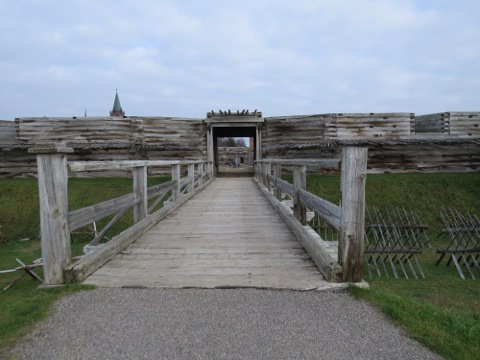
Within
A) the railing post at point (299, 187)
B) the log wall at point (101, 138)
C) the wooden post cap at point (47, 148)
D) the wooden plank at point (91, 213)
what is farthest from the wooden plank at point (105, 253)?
the log wall at point (101, 138)

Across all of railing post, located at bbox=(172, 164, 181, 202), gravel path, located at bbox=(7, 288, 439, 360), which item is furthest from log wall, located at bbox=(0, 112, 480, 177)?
gravel path, located at bbox=(7, 288, 439, 360)

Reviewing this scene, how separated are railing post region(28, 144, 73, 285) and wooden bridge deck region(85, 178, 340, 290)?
34 centimetres

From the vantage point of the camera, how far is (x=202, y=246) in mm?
4555

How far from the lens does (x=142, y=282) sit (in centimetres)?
319

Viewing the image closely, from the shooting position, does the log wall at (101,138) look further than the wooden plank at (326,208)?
Yes

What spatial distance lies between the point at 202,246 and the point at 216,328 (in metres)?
2.28

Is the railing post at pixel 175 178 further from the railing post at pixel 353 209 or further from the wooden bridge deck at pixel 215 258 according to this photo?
the railing post at pixel 353 209

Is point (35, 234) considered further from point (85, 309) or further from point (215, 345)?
point (215, 345)

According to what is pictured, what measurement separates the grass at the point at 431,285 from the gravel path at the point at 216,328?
0.16 m

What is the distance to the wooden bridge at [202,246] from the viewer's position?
3.07 metres

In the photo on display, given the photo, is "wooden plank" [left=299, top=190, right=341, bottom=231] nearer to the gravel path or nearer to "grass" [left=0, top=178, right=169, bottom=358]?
the gravel path

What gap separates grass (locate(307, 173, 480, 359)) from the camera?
7.32 feet

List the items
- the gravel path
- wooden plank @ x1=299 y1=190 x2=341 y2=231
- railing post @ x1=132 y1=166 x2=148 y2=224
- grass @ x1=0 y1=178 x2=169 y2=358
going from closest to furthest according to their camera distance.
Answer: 1. the gravel path
2. grass @ x1=0 y1=178 x2=169 y2=358
3. wooden plank @ x1=299 y1=190 x2=341 y2=231
4. railing post @ x1=132 y1=166 x2=148 y2=224

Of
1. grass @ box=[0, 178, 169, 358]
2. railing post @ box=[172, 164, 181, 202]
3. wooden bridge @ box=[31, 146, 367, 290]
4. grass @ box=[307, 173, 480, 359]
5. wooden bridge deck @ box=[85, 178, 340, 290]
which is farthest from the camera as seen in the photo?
railing post @ box=[172, 164, 181, 202]
